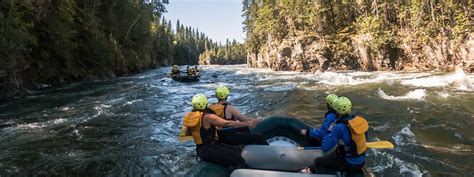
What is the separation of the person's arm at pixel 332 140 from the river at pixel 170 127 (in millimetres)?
2319

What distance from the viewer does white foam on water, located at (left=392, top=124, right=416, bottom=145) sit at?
909 cm

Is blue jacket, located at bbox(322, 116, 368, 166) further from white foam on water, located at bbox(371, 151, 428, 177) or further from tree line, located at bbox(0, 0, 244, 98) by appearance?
tree line, located at bbox(0, 0, 244, 98)

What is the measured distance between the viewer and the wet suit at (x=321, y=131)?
6125mm

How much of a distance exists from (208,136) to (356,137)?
224cm

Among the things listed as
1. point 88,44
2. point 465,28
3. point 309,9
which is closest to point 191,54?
point 309,9

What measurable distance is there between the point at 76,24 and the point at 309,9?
26.7 metres

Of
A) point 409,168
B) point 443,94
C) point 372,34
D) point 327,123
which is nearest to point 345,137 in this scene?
point 327,123

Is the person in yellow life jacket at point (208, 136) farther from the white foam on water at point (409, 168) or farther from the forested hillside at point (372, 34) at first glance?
the forested hillside at point (372, 34)

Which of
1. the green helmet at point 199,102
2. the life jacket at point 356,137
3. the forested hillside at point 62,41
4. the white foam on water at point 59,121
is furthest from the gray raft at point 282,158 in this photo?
the forested hillside at point 62,41

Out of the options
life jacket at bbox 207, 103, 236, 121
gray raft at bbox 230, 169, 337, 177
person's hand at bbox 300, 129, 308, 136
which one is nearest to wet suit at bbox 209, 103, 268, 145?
life jacket at bbox 207, 103, 236, 121

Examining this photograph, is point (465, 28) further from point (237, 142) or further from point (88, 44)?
point (88, 44)

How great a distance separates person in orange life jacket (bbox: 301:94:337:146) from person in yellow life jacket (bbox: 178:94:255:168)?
147cm

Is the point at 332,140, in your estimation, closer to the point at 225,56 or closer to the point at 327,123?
the point at 327,123

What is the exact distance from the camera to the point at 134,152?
362 inches
